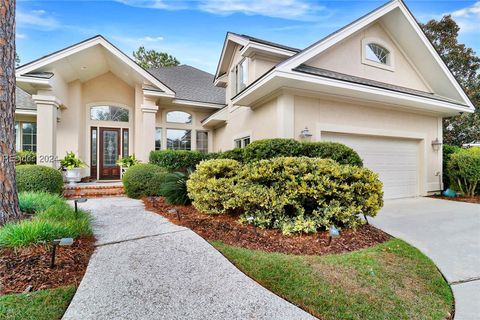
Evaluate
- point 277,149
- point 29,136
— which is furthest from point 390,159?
point 29,136

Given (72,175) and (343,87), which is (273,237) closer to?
(343,87)

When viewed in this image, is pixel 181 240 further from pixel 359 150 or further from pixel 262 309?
pixel 359 150

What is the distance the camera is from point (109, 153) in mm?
11164

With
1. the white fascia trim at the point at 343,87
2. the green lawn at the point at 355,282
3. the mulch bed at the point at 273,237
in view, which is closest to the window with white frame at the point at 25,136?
the white fascia trim at the point at 343,87

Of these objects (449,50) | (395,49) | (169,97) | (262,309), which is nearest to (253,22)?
(169,97)

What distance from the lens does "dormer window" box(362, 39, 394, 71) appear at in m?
8.80

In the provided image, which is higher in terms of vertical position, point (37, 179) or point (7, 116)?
point (7, 116)

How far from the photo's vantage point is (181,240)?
144 inches

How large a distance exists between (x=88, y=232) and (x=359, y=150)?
839cm

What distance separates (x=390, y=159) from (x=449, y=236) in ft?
16.3

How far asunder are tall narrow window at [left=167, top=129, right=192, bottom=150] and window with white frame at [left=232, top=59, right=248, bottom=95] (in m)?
3.55

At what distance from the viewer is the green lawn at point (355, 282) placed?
238cm

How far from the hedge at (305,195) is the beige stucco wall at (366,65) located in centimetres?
482

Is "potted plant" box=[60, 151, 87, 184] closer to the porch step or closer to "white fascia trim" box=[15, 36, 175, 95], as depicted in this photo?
the porch step
